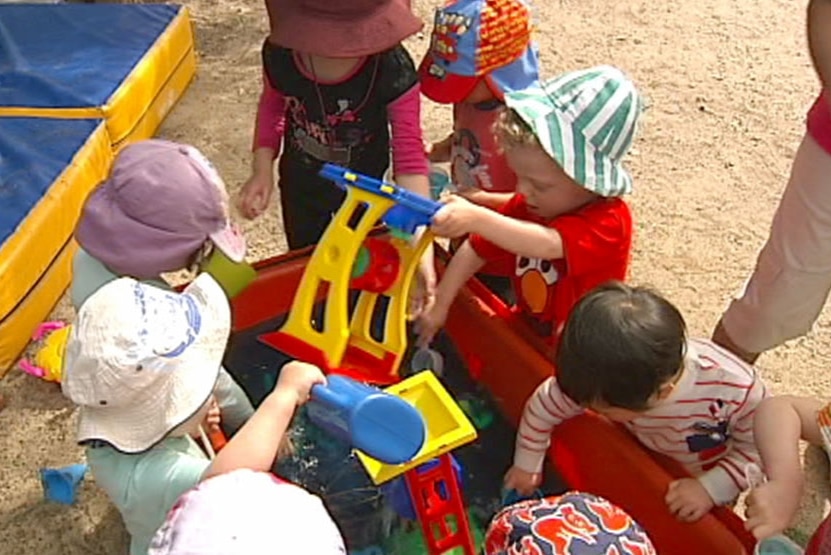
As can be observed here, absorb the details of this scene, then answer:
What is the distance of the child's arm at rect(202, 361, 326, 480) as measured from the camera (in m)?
1.18

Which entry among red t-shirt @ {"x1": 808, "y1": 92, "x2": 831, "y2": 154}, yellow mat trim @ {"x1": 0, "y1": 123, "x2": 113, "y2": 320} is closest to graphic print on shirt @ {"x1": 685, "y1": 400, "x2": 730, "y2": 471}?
red t-shirt @ {"x1": 808, "y1": 92, "x2": 831, "y2": 154}

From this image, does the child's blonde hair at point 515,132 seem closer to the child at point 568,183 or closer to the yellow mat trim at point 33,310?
the child at point 568,183

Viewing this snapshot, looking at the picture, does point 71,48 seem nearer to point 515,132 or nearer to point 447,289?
point 447,289

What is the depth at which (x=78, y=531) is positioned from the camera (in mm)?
1663

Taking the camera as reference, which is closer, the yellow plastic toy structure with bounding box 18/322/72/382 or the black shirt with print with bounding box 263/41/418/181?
the black shirt with print with bounding box 263/41/418/181

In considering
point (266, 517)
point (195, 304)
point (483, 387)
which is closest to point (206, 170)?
point (195, 304)

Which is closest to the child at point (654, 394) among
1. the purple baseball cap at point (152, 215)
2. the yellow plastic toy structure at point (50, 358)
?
the purple baseball cap at point (152, 215)

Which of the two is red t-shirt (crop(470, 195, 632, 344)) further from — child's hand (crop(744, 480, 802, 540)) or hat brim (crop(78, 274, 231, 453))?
hat brim (crop(78, 274, 231, 453))

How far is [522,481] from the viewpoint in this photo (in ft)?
4.90

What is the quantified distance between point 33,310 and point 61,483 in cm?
43

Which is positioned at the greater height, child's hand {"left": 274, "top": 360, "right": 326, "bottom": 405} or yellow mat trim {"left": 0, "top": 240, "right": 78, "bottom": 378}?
child's hand {"left": 274, "top": 360, "right": 326, "bottom": 405}

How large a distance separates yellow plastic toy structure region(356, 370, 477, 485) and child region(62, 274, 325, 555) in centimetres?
15

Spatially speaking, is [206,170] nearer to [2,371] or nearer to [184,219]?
[184,219]

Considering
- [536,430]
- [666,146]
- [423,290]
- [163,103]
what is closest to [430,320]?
[423,290]
